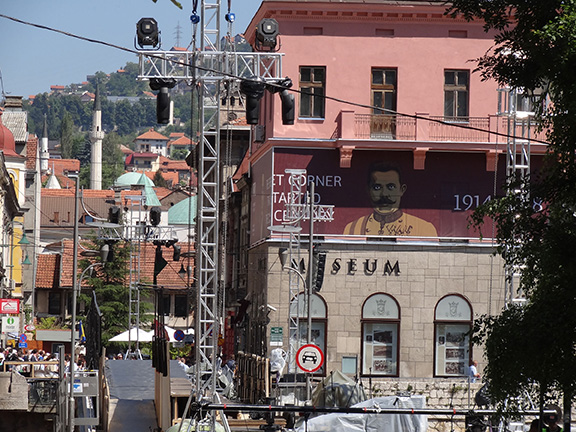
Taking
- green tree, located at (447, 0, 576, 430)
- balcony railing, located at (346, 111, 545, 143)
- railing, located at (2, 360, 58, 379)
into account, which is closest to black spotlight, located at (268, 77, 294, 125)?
green tree, located at (447, 0, 576, 430)

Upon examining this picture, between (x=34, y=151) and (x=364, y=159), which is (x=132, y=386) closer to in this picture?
(x=364, y=159)

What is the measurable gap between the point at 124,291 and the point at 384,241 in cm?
4213

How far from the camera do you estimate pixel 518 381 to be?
14.4 m

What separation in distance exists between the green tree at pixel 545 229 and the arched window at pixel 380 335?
28.0 m

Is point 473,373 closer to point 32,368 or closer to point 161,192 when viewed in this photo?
point 32,368

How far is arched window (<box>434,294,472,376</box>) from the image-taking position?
43312 mm

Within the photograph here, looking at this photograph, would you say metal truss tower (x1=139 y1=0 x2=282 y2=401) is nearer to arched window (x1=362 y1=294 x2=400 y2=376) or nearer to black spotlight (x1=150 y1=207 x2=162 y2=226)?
arched window (x1=362 y1=294 x2=400 y2=376)

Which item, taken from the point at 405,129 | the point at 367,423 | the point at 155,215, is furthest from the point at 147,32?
the point at 155,215

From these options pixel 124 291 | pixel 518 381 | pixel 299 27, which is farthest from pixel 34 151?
pixel 518 381

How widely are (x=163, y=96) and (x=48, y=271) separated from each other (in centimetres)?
7674

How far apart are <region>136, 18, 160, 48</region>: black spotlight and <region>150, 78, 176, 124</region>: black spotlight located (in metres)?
0.74

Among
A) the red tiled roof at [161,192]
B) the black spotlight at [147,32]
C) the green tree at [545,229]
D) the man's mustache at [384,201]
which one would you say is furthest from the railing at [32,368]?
the red tiled roof at [161,192]

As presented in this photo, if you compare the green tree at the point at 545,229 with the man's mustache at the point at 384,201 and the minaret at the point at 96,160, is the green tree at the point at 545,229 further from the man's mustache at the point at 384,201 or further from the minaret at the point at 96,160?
the minaret at the point at 96,160

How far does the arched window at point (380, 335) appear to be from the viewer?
4319 cm
